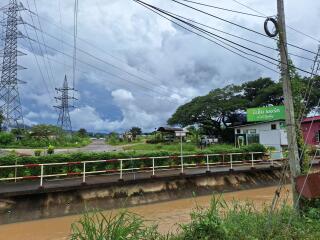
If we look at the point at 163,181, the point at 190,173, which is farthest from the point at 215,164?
the point at 163,181

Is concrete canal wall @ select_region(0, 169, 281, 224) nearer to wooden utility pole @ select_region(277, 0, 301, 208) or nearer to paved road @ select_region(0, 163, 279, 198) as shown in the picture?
paved road @ select_region(0, 163, 279, 198)

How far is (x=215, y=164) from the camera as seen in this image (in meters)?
26.4

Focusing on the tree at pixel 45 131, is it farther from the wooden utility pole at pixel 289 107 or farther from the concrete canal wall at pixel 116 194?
the wooden utility pole at pixel 289 107

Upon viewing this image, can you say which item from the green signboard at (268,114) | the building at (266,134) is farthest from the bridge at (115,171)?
the green signboard at (268,114)

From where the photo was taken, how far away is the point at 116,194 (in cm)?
1864

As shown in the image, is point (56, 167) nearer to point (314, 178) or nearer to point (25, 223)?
point (25, 223)

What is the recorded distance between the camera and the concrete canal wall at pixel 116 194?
15.6 meters

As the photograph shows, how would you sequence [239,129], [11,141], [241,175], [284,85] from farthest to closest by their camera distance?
[11,141] → [239,129] → [241,175] → [284,85]

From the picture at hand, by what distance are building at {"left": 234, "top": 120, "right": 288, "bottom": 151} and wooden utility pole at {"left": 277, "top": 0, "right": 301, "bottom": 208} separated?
2680 centimetres

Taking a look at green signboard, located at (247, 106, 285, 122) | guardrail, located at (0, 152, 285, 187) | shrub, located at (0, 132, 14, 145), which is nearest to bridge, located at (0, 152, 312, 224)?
guardrail, located at (0, 152, 285, 187)

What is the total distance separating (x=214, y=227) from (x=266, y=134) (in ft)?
109

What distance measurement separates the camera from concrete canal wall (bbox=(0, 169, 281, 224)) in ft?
51.1

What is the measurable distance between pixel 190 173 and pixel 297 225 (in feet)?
48.2

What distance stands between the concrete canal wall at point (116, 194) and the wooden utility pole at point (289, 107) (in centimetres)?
493
